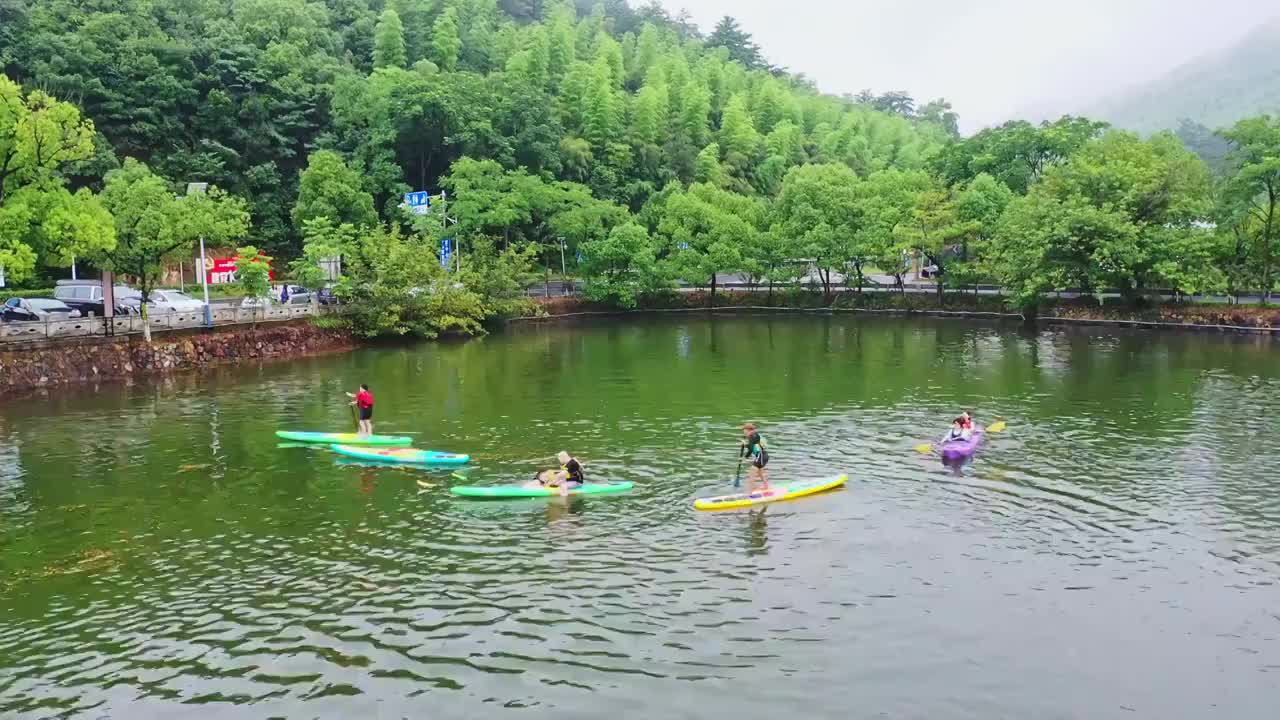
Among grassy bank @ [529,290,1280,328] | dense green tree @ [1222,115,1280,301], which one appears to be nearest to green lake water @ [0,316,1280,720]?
grassy bank @ [529,290,1280,328]

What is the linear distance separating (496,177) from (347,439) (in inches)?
1843

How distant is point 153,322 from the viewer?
4322 cm

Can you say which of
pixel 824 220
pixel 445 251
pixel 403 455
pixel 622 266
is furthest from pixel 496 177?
pixel 403 455

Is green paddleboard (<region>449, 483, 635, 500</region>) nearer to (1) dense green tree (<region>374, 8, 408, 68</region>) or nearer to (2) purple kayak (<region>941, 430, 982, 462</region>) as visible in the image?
(2) purple kayak (<region>941, 430, 982, 462</region>)

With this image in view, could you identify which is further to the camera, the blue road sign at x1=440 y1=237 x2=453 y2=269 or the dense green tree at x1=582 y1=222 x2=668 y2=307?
the dense green tree at x1=582 y1=222 x2=668 y2=307

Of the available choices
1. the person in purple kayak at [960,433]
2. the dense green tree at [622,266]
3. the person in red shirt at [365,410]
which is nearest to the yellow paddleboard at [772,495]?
the person in purple kayak at [960,433]

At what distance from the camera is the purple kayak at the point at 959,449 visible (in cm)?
2514

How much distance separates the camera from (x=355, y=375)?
41688 millimetres

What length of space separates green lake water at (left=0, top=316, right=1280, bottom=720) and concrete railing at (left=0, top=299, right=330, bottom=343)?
5136 millimetres

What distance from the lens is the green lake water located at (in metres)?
13.2

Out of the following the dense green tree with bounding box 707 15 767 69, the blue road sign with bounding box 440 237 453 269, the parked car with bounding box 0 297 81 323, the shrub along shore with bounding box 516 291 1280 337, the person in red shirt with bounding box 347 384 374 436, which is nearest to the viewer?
the person in red shirt with bounding box 347 384 374 436

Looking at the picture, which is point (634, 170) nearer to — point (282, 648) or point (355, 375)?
point (355, 375)

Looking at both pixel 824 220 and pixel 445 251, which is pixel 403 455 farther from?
pixel 824 220

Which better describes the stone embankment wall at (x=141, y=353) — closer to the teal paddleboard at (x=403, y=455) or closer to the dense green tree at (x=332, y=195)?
the teal paddleboard at (x=403, y=455)
